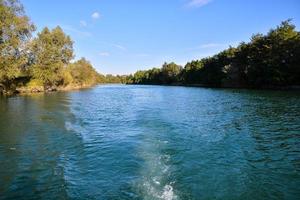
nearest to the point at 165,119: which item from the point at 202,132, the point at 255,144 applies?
the point at 202,132

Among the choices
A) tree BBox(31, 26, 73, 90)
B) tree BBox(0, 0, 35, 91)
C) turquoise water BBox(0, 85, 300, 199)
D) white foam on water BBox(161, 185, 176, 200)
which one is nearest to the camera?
white foam on water BBox(161, 185, 176, 200)

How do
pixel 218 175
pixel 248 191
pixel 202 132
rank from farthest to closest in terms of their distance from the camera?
1. pixel 202 132
2. pixel 218 175
3. pixel 248 191

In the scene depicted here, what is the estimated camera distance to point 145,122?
25141 mm

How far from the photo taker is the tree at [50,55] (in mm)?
71750

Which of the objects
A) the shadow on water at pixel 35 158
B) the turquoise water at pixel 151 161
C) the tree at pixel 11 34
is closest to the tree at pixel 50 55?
the tree at pixel 11 34

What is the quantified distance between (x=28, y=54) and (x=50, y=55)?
13.9 metres

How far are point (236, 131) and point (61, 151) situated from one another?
11.8m

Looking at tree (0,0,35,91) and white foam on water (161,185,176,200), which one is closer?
white foam on water (161,185,176,200)

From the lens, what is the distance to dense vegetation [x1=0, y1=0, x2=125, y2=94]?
167ft

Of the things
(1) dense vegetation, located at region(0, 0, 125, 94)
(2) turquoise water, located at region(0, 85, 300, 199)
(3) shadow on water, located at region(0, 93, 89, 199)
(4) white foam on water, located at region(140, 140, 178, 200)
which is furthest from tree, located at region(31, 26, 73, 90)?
(4) white foam on water, located at region(140, 140, 178, 200)

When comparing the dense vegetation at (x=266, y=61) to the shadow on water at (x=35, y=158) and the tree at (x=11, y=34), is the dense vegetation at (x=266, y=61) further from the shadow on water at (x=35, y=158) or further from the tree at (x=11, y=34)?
the shadow on water at (x=35, y=158)

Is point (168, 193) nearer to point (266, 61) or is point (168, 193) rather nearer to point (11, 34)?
point (11, 34)

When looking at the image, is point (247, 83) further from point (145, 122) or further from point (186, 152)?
point (186, 152)

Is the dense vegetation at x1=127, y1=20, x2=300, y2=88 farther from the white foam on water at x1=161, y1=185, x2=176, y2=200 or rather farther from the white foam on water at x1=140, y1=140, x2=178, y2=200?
the white foam on water at x1=161, y1=185, x2=176, y2=200
